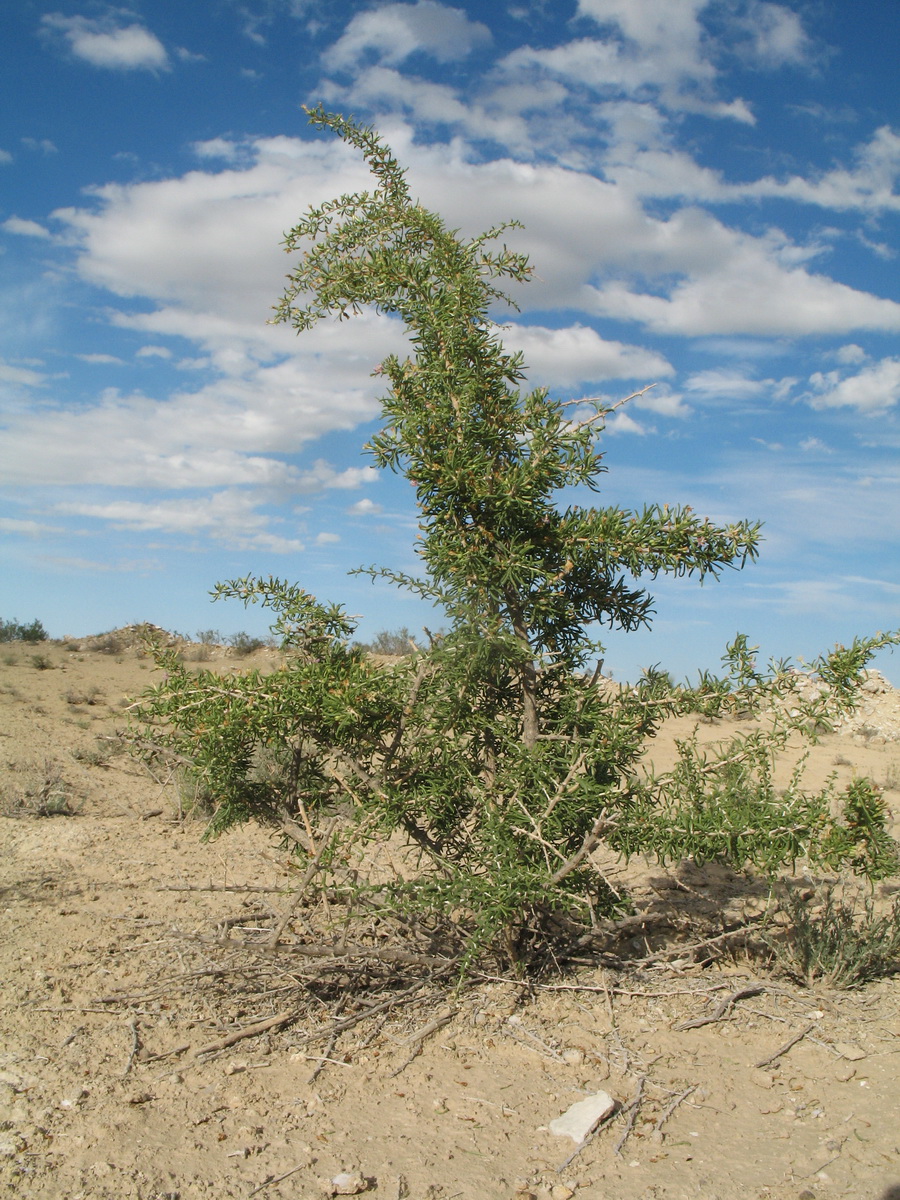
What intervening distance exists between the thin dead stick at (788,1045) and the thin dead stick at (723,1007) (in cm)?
30

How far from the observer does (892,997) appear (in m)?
4.59

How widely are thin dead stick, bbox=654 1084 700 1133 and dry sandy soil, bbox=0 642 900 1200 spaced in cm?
1

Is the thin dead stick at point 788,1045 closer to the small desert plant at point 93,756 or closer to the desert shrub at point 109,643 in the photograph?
the small desert plant at point 93,756

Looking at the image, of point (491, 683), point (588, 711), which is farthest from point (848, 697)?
point (491, 683)

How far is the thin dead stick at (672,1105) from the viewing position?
333cm

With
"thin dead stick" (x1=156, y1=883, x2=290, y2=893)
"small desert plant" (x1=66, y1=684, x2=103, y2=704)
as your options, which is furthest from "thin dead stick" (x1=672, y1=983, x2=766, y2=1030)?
"small desert plant" (x1=66, y1=684, x2=103, y2=704)

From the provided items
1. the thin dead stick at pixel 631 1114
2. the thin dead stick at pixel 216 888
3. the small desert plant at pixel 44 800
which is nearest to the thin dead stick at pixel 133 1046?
the thin dead stick at pixel 216 888

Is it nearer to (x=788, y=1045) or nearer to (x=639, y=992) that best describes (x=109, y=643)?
(x=639, y=992)

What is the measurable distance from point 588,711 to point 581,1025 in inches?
60.0

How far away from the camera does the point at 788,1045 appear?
13.1 ft

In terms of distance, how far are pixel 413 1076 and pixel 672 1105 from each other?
106 centimetres

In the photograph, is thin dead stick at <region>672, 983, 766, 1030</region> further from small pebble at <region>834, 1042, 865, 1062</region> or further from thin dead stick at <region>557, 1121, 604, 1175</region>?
thin dead stick at <region>557, 1121, 604, 1175</region>

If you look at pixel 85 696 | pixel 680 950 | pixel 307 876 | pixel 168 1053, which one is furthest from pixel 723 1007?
pixel 85 696

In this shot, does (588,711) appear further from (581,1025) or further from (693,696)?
(581,1025)
